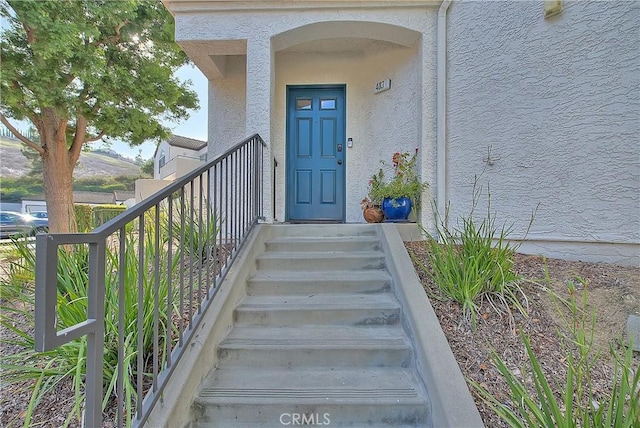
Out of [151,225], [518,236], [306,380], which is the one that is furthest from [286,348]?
[518,236]

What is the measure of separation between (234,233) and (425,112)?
271 centimetres

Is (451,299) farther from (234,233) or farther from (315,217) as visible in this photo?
(315,217)

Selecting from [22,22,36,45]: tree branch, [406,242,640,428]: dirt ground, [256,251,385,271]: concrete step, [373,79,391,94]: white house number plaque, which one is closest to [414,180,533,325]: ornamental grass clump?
[406,242,640,428]: dirt ground

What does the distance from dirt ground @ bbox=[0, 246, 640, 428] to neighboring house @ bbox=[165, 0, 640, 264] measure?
0.53 m

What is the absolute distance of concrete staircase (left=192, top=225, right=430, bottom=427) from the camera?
179 centimetres

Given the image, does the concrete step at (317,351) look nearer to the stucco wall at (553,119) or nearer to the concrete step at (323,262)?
the concrete step at (323,262)

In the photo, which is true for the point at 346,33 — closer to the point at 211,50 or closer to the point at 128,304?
the point at 211,50

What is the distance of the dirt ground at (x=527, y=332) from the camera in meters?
1.65

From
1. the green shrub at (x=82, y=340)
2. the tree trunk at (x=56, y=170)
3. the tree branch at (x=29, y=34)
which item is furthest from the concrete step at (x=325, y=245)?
the tree trunk at (x=56, y=170)

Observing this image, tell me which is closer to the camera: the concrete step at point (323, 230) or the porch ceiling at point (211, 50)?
the concrete step at point (323, 230)

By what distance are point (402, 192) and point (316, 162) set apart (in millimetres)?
1631

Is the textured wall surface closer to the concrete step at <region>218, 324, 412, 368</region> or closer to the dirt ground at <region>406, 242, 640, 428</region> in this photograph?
the dirt ground at <region>406, 242, 640, 428</region>

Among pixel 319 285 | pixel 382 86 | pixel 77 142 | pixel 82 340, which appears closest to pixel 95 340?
pixel 82 340

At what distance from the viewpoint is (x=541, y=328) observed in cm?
212
